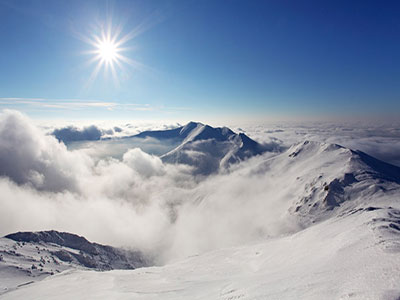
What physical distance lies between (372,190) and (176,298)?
622ft

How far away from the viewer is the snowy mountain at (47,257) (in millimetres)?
87250

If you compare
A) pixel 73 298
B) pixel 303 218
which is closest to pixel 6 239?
pixel 73 298

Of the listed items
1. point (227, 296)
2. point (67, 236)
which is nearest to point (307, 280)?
point (227, 296)

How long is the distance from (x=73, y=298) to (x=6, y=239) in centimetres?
12832

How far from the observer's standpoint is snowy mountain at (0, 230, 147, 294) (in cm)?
8725

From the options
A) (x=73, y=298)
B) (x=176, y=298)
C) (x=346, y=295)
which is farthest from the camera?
(x=73, y=298)

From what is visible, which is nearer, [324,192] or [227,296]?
[227,296]

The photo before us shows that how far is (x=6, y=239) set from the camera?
128 metres

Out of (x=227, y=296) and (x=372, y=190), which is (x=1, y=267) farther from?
(x=372, y=190)

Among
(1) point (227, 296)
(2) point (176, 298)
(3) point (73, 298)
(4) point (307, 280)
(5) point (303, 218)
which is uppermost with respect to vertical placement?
(4) point (307, 280)

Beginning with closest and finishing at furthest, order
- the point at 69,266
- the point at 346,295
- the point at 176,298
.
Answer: the point at 346,295 < the point at 176,298 < the point at 69,266

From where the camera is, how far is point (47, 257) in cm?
11800

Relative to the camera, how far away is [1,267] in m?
88.1

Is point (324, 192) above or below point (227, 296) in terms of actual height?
below
